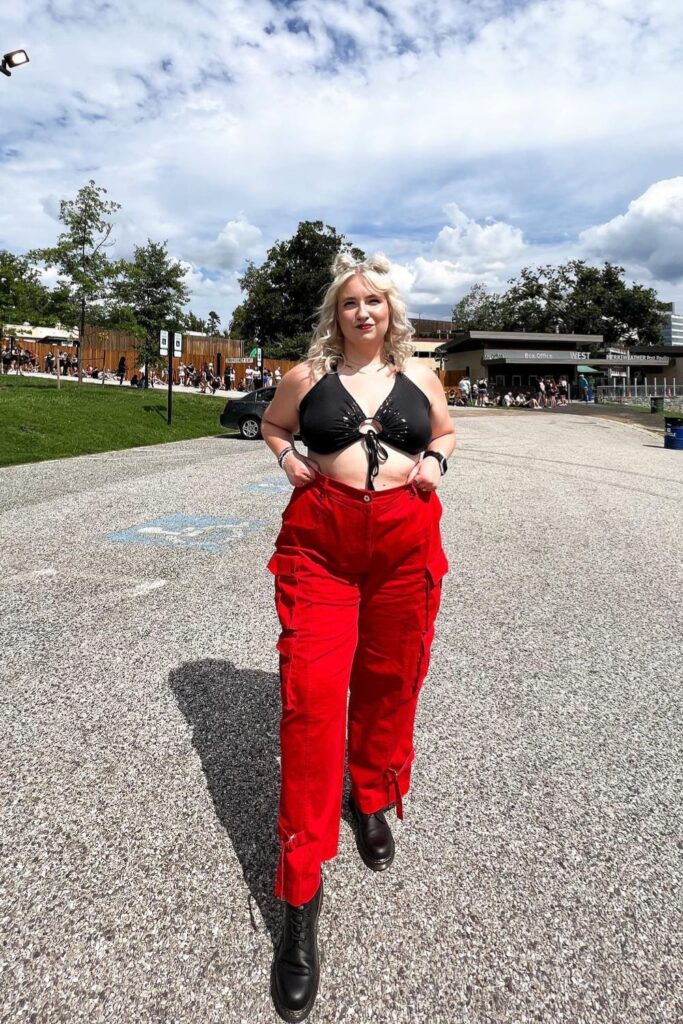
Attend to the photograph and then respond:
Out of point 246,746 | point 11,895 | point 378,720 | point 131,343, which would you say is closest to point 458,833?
point 378,720

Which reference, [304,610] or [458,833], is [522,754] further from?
[304,610]

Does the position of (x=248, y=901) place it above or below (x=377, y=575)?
below

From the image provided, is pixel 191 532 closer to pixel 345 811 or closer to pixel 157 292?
pixel 345 811

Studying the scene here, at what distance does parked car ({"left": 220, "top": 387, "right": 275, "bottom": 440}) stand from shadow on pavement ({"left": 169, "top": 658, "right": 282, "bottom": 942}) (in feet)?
45.2

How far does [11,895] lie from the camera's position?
79.8 inches

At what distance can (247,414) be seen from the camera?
672 inches

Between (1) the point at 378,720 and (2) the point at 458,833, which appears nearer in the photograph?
(1) the point at 378,720

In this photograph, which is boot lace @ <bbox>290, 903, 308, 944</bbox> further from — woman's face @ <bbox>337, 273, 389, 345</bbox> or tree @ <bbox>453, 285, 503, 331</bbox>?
tree @ <bbox>453, 285, 503, 331</bbox>

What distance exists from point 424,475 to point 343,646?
584 mm

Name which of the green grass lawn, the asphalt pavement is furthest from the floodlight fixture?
the asphalt pavement

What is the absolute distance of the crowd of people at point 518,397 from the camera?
41.6 m

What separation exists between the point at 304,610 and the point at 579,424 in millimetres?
25886

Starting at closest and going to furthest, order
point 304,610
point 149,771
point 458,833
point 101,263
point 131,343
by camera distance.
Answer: point 304,610
point 458,833
point 149,771
point 101,263
point 131,343

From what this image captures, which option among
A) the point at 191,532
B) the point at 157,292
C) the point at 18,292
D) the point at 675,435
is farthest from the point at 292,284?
the point at 191,532
